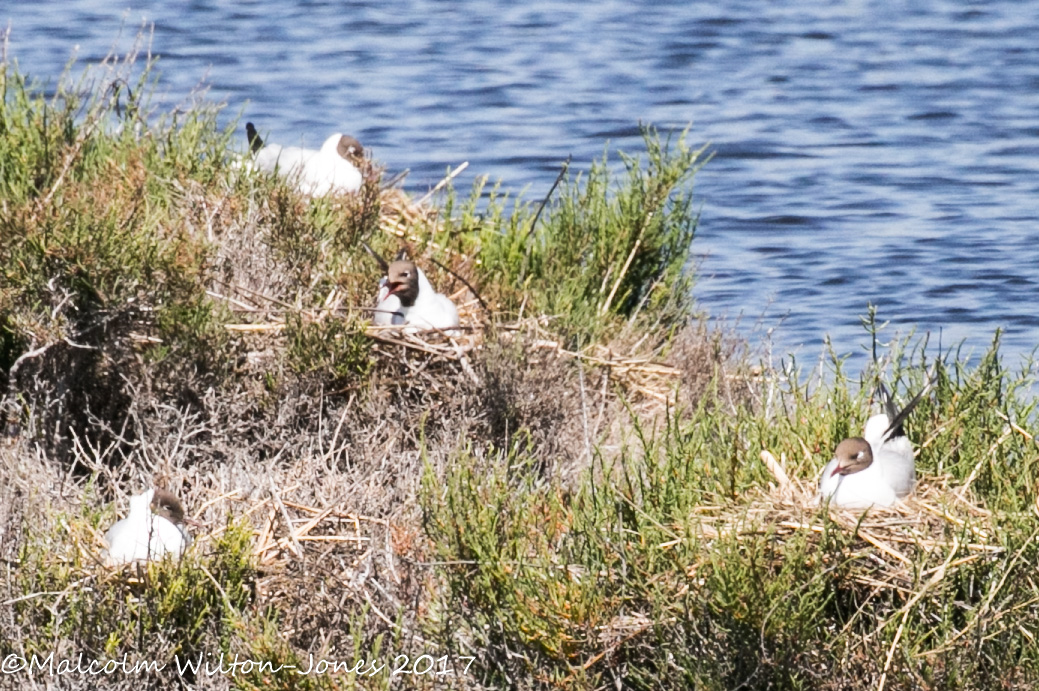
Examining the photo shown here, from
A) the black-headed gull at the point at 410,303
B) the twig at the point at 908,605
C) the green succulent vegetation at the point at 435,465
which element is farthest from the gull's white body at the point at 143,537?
the twig at the point at 908,605

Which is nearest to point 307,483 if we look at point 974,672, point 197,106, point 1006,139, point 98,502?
point 98,502

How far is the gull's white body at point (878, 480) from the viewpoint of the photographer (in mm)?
5004

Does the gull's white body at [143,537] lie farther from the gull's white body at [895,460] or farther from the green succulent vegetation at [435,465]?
the gull's white body at [895,460]

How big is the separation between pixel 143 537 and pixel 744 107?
42.6 feet

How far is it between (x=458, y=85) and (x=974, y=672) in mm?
13994

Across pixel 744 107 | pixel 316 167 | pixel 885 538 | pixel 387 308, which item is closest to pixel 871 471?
pixel 885 538

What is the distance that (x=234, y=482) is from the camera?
5840 millimetres

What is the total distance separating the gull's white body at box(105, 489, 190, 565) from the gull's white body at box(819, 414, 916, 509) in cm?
199

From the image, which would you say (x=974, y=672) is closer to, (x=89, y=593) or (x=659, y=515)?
(x=659, y=515)

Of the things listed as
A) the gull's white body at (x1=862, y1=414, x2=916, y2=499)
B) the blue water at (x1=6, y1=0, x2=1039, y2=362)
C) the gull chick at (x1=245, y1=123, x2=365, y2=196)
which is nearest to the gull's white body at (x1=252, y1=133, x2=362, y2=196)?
the gull chick at (x1=245, y1=123, x2=365, y2=196)

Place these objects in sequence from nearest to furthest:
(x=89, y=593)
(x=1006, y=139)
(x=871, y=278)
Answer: (x=89, y=593) < (x=871, y=278) < (x=1006, y=139)

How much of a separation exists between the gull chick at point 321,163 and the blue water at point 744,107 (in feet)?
4.25

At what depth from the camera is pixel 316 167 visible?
26.8 ft

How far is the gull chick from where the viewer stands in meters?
8.04
